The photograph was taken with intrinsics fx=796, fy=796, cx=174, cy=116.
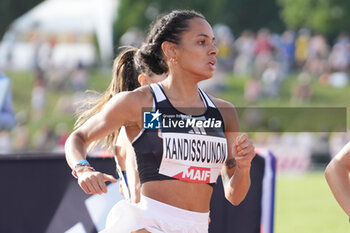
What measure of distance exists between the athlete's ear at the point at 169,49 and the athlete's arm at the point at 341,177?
101 centimetres

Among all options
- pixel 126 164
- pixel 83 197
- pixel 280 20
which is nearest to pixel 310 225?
pixel 83 197

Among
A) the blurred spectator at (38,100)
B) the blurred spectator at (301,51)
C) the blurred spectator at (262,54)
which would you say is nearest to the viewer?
the blurred spectator at (38,100)

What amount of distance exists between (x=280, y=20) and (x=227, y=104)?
42410 mm

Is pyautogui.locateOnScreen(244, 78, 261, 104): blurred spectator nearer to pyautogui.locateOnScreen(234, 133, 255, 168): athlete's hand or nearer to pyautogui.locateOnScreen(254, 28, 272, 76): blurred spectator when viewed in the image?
pyautogui.locateOnScreen(254, 28, 272, 76): blurred spectator

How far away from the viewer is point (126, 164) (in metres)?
4.36

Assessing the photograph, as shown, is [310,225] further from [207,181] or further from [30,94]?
[30,94]

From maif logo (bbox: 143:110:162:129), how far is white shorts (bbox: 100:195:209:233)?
1.20ft

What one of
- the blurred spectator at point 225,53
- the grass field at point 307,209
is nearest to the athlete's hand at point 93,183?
the grass field at point 307,209

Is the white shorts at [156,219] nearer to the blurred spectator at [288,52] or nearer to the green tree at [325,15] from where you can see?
the blurred spectator at [288,52]

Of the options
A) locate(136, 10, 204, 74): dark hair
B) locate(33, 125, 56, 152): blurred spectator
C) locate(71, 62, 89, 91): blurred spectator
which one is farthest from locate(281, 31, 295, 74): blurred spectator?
locate(136, 10, 204, 74): dark hair

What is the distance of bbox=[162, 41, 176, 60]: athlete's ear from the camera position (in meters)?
4.18

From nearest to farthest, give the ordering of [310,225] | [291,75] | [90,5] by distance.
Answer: [310,225] → [291,75] → [90,5]

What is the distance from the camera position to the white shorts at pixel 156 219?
3951mm

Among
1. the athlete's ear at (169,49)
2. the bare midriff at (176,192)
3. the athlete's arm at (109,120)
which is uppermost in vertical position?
the athlete's ear at (169,49)
